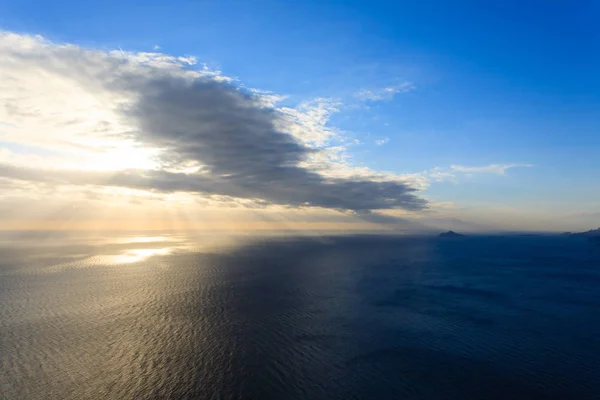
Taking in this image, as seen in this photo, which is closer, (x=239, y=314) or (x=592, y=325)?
(x=592, y=325)

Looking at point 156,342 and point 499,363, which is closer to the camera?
point 499,363

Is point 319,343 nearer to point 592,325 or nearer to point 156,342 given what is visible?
point 156,342

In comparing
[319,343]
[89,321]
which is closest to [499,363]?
[319,343]

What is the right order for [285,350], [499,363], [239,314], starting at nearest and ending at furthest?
[499,363] < [285,350] < [239,314]

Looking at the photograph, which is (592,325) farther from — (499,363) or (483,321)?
(499,363)

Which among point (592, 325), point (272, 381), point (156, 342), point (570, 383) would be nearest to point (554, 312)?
point (592, 325)

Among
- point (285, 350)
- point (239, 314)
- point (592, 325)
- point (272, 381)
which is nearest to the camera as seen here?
point (272, 381)
